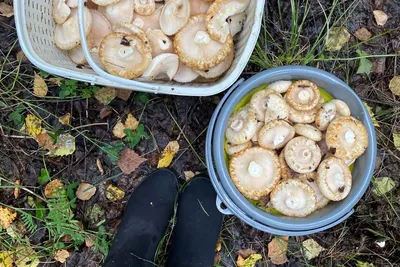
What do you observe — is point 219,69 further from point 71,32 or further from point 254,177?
point 71,32

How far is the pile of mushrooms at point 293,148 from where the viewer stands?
1912 millimetres

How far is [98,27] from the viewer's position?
6.40 ft

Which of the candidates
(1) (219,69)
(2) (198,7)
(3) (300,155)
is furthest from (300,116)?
(2) (198,7)

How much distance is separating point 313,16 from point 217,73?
2.29 feet

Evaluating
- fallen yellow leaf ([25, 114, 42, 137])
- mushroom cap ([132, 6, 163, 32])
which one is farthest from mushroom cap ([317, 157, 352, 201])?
fallen yellow leaf ([25, 114, 42, 137])

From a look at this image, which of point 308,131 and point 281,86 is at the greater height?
point 281,86

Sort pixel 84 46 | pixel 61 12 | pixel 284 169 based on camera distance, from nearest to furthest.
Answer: pixel 84 46 < pixel 61 12 < pixel 284 169

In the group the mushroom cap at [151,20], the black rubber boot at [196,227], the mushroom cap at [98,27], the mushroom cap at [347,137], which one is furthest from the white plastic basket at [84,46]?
the black rubber boot at [196,227]

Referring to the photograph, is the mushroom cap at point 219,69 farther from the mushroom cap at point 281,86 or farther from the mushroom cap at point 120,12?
the mushroom cap at point 120,12

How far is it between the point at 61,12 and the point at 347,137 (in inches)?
51.8

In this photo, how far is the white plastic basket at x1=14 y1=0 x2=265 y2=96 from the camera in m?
1.74

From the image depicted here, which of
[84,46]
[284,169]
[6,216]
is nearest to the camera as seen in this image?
[84,46]

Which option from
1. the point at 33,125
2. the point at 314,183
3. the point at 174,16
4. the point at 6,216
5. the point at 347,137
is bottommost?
the point at 6,216

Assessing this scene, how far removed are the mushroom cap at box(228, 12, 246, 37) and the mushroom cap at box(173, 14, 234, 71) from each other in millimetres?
113
